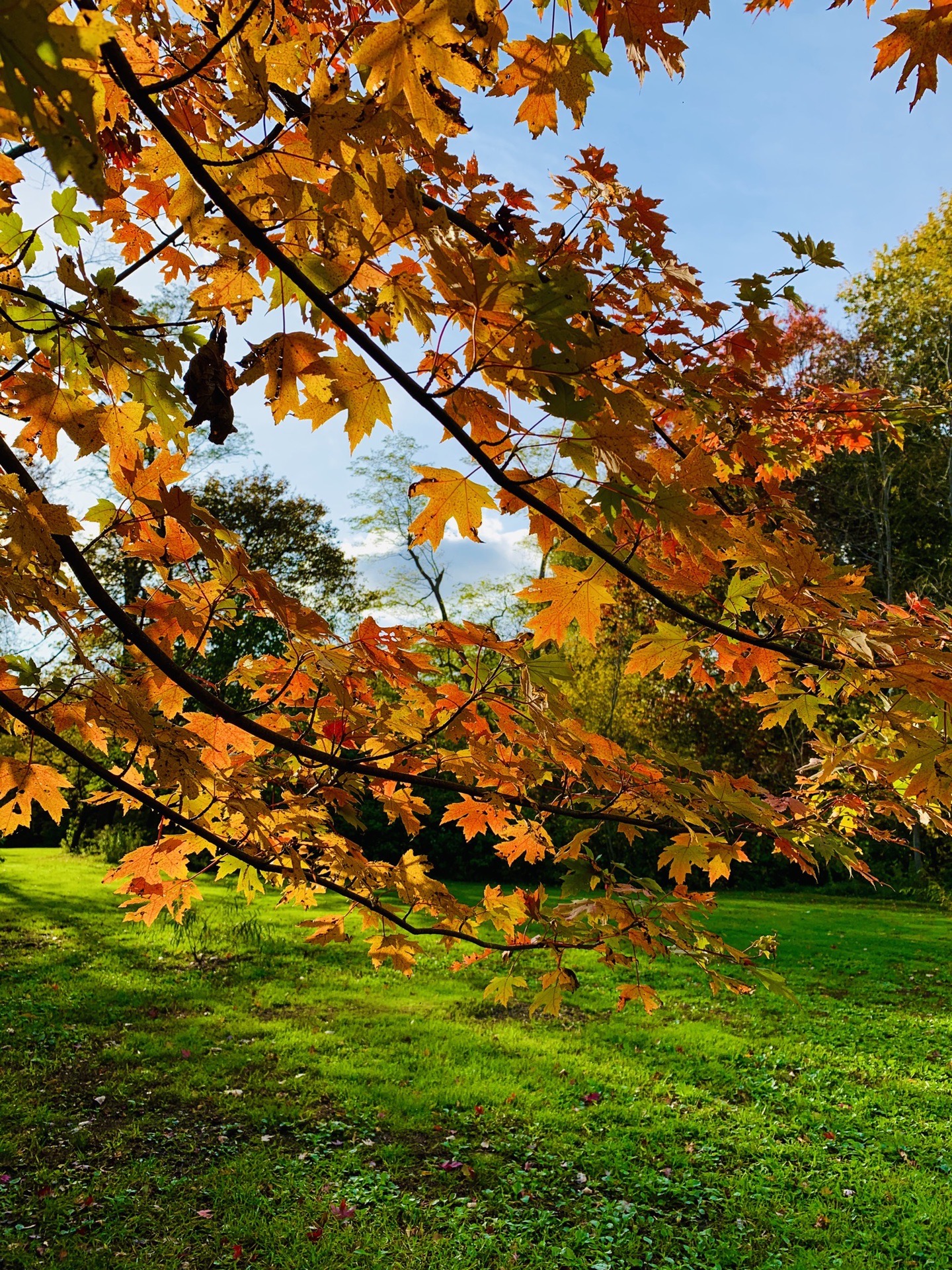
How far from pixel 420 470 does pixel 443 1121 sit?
4.50 metres

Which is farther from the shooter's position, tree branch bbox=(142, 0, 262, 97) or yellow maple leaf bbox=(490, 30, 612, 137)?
yellow maple leaf bbox=(490, 30, 612, 137)

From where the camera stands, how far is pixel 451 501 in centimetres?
128

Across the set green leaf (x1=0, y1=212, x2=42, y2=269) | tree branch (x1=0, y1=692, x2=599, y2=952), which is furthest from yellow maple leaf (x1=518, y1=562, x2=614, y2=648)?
green leaf (x1=0, y1=212, x2=42, y2=269)

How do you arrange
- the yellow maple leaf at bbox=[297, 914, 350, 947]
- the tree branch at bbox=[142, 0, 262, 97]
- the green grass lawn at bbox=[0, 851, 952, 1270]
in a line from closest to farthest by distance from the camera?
the tree branch at bbox=[142, 0, 262, 97] → the yellow maple leaf at bbox=[297, 914, 350, 947] → the green grass lawn at bbox=[0, 851, 952, 1270]

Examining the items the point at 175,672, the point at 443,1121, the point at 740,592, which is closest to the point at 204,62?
the point at 175,672

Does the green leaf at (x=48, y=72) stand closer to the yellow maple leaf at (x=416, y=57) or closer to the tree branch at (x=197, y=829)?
the yellow maple leaf at (x=416, y=57)

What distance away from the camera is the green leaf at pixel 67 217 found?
191 cm

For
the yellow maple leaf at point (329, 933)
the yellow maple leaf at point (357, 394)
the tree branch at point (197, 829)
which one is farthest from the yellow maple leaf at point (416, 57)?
the yellow maple leaf at point (329, 933)

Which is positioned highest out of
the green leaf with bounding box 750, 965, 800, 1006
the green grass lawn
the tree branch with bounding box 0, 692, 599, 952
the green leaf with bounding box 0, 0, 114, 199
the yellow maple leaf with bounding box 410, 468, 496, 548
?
the green leaf with bounding box 0, 0, 114, 199

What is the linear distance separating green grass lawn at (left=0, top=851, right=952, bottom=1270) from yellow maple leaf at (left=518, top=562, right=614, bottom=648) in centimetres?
316

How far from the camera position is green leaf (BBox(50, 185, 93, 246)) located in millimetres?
1912

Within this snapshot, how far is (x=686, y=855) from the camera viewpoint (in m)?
1.79

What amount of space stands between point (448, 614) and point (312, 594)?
371 cm

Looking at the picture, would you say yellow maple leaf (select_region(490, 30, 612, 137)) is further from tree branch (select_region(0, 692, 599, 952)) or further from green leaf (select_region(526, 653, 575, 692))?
tree branch (select_region(0, 692, 599, 952))
